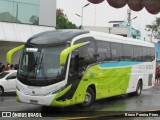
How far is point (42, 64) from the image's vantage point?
41.4 ft

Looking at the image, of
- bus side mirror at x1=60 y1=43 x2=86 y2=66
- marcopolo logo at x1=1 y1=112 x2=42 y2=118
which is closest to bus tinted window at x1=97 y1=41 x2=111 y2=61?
bus side mirror at x1=60 y1=43 x2=86 y2=66

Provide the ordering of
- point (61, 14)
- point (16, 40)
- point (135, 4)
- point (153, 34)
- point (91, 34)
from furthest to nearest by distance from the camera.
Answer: point (153, 34), point (61, 14), point (16, 40), point (91, 34), point (135, 4)

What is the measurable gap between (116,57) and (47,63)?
15.3ft

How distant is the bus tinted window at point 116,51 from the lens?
1609 cm

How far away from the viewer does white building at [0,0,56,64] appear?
2625 cm

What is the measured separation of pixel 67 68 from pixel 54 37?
1.36m

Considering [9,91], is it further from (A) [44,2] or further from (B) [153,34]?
(B) [153,34]

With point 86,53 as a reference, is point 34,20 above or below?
above

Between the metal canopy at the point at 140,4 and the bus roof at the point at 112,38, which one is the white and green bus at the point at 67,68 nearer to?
the bus roof at the point at 112,38

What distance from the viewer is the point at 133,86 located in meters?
18.8

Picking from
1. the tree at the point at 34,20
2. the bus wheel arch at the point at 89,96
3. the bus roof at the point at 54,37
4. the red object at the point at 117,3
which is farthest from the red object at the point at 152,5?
the tree at the point at 34,20

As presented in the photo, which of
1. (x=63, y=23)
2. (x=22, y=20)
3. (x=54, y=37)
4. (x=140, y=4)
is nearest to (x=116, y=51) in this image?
(x=54, y=37)

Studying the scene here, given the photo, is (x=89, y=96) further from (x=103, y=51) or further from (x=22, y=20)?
(x=22, y=20)

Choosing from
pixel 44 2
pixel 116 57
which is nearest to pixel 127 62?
pixel 116 57
